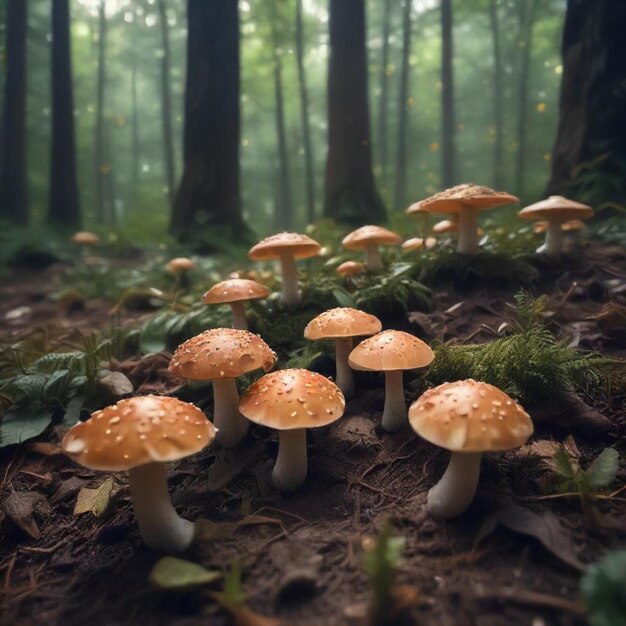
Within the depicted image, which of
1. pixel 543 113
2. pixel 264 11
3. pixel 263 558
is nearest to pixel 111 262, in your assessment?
pixel 263 558

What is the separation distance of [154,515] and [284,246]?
2258 mm

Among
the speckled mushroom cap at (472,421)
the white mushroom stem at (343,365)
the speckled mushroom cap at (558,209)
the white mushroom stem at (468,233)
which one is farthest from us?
the white mushroom stem at (468,233)

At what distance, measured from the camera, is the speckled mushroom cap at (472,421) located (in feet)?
5.78

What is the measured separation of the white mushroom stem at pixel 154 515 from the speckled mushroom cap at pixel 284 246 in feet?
6.42

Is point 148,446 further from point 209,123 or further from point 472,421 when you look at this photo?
point 209,123

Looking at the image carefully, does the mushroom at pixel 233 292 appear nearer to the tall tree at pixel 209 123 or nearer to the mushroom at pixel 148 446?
the mushroom at pixel 148 446

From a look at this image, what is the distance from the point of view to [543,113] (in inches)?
Answer: 953

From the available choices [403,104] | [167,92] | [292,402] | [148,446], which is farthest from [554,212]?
[167,92]

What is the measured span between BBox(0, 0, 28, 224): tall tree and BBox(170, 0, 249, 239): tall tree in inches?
336

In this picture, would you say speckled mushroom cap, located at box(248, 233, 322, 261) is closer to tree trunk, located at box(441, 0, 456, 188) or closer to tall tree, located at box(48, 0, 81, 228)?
tall tree, located at box(48, 0, 81, 228)

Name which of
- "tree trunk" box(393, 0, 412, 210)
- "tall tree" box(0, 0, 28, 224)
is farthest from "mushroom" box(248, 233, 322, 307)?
"tree trunk" box(393, 0, 412, 210)

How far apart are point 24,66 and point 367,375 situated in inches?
683

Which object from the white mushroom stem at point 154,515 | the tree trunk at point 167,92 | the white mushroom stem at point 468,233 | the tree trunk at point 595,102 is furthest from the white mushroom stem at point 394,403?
the tree trunk at point 167,92

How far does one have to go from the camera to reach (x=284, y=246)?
3521mm
